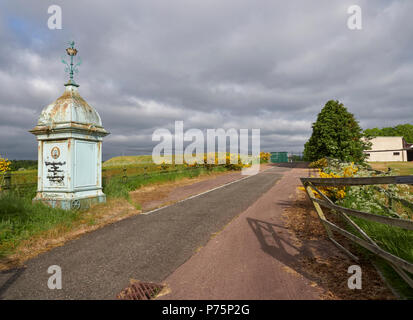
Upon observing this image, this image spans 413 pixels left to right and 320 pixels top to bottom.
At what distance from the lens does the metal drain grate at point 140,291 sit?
3163mm

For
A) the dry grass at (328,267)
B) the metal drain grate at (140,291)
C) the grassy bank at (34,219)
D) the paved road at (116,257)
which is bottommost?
the paved road at (116,257)

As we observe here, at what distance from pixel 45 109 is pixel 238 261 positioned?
7.75m

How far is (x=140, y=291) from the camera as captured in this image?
10.8 feet

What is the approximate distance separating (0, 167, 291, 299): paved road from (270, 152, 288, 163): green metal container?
5109 centimetres

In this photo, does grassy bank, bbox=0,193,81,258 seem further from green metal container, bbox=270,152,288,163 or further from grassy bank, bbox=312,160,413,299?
green metal container, bbox=270,152,288,163

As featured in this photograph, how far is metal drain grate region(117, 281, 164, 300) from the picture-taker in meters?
3.16

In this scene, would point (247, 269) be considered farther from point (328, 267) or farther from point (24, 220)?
point (24, 220)

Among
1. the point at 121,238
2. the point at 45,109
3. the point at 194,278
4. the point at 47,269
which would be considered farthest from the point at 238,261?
the point at 45,109

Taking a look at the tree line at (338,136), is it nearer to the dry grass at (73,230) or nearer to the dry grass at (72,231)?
the dry grass at (73,230)

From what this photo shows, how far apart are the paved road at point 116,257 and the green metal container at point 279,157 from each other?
5109 centimetres

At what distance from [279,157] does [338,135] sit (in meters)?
38.9

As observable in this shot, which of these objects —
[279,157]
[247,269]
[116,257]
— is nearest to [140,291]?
[116,257]

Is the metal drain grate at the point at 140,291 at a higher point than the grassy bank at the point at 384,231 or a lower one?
lower

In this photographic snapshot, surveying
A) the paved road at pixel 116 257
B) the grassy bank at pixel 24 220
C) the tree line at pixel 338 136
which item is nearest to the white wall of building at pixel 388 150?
the tree line at pixel 338 136
